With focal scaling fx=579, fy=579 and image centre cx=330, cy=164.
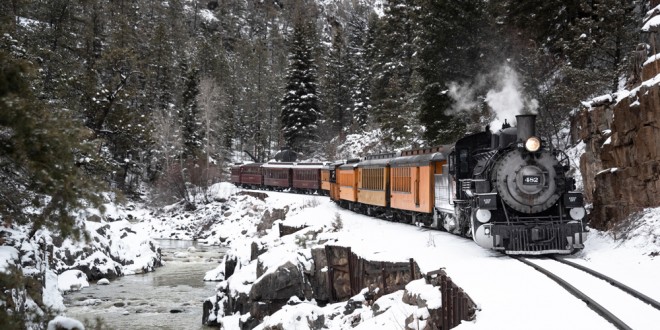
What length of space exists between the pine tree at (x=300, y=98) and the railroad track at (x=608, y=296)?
42.8m

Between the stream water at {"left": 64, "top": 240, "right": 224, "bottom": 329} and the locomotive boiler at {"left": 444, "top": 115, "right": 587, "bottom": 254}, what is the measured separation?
1011 centimetres

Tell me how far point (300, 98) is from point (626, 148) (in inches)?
1597

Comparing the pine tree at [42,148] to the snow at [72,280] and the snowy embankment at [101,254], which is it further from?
the snow at [72,280]

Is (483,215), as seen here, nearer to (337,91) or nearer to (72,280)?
(72,280)

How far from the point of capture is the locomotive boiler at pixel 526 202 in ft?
39.9

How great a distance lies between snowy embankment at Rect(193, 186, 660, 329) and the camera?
7.74 meters

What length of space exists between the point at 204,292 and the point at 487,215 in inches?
554

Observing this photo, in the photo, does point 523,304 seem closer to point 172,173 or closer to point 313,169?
point 313,169

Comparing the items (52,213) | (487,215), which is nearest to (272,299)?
(487,215)

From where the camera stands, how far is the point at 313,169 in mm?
42656

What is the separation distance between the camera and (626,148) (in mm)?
13758

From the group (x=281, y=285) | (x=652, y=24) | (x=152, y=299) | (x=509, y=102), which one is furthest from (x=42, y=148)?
(x=509, y=102)

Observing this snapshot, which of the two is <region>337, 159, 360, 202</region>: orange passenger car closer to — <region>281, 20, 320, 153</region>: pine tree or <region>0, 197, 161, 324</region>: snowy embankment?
<region>0, 197, 161, 324</region>: snowy embankment

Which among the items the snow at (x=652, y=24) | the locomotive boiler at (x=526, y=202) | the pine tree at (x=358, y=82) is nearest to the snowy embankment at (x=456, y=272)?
the locomotive boiler at (x=526, y=202)
